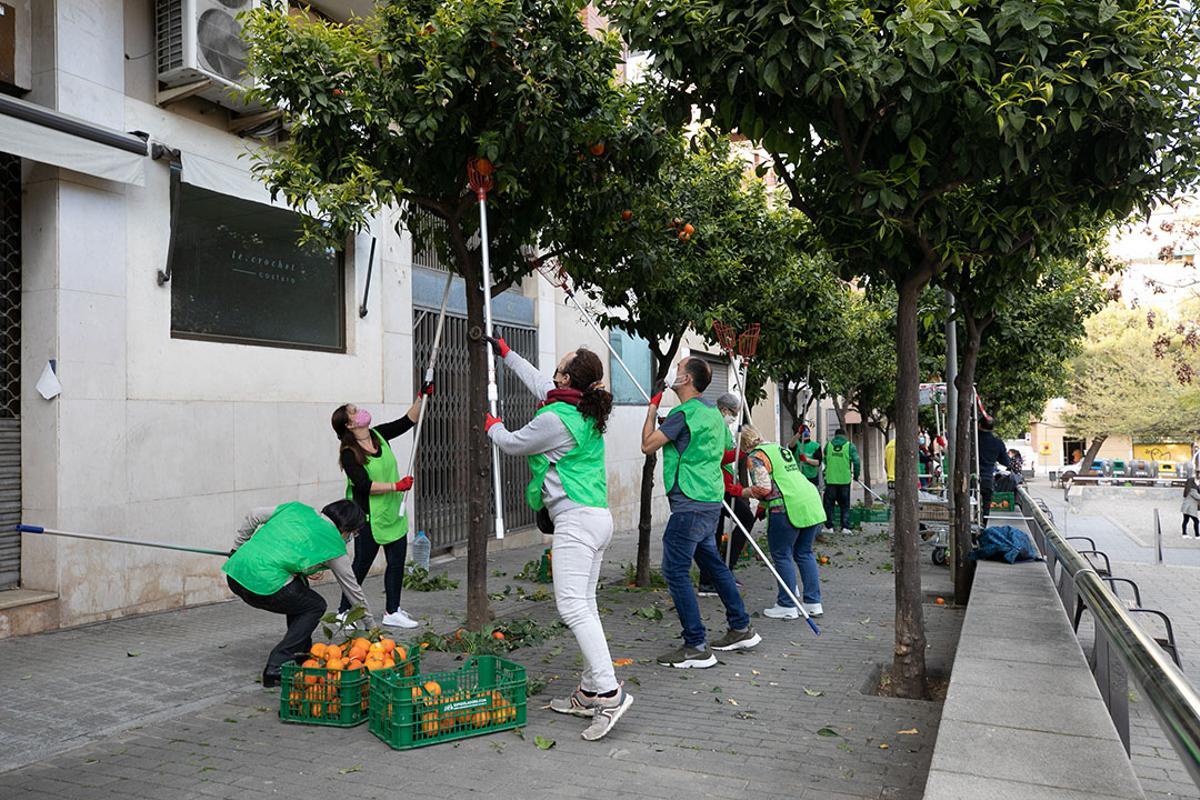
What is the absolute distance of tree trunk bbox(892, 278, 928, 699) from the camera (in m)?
5.35

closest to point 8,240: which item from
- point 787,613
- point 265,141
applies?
point 265,141

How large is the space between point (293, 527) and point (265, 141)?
507cm

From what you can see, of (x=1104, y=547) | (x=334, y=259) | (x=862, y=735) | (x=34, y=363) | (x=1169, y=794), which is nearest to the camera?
(x=1169, y=794)

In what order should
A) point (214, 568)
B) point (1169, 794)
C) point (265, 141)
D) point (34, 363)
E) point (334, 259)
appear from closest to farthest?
1. point (1169, 794)
2. point (34, 363)
3. point (214, 568)
4. point (265, 141)
5. point (334, 259)

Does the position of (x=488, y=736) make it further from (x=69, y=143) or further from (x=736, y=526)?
(x=736, y=526)

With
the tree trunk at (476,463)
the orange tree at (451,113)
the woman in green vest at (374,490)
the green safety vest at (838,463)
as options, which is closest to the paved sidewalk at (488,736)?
the tree trunk at (476,463)

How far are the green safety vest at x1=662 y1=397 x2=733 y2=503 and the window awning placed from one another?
16.0 ft

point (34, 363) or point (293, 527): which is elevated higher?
point (34, 363)

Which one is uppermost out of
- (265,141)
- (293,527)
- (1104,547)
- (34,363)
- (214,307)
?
(265,141)

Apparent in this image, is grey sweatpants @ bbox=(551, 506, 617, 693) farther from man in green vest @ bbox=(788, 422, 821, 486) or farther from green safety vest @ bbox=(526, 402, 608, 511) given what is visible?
man in green vest @ bbox=(788, 422, 821, 486)

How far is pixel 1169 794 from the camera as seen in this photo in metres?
4.20

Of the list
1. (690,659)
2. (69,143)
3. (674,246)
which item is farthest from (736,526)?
(69,143)

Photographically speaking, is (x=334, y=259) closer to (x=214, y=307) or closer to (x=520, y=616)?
(x=214, y=307)

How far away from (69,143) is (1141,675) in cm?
748
